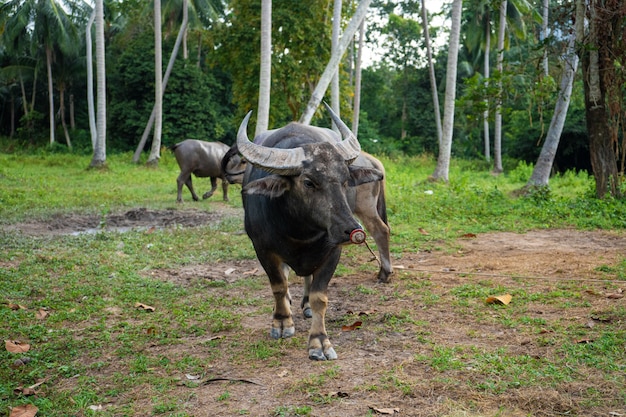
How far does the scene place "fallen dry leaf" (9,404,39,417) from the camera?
3.49m

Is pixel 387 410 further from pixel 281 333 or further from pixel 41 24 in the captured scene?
pixel 41 24

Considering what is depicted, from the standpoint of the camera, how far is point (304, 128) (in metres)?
5.14

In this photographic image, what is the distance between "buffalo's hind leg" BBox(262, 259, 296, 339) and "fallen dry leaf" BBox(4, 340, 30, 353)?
73.9 inches

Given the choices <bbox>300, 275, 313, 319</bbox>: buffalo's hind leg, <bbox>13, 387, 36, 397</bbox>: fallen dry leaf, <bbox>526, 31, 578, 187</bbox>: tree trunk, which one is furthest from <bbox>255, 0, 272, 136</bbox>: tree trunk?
<bbox>13, 387, 36, 397</bbox>: fallen dry leaf

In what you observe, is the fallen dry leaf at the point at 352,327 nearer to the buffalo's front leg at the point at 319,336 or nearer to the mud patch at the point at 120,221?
the buffalo's front leg at the point at 319,336

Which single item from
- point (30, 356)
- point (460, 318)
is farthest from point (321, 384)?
point (30, 356)

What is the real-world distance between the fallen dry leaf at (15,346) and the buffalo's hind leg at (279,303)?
6.16 ft

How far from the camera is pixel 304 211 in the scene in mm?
4301

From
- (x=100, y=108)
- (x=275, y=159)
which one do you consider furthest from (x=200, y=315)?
(x=100, y=108)

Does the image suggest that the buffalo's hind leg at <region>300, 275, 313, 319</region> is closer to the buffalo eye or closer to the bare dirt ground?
the bare dirt ground

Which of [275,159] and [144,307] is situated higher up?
[275,159]

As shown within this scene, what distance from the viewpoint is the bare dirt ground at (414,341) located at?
348cm

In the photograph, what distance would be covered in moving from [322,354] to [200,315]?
1.67m

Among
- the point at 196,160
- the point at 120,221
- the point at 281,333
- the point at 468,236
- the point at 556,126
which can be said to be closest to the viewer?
the point at 281,333
